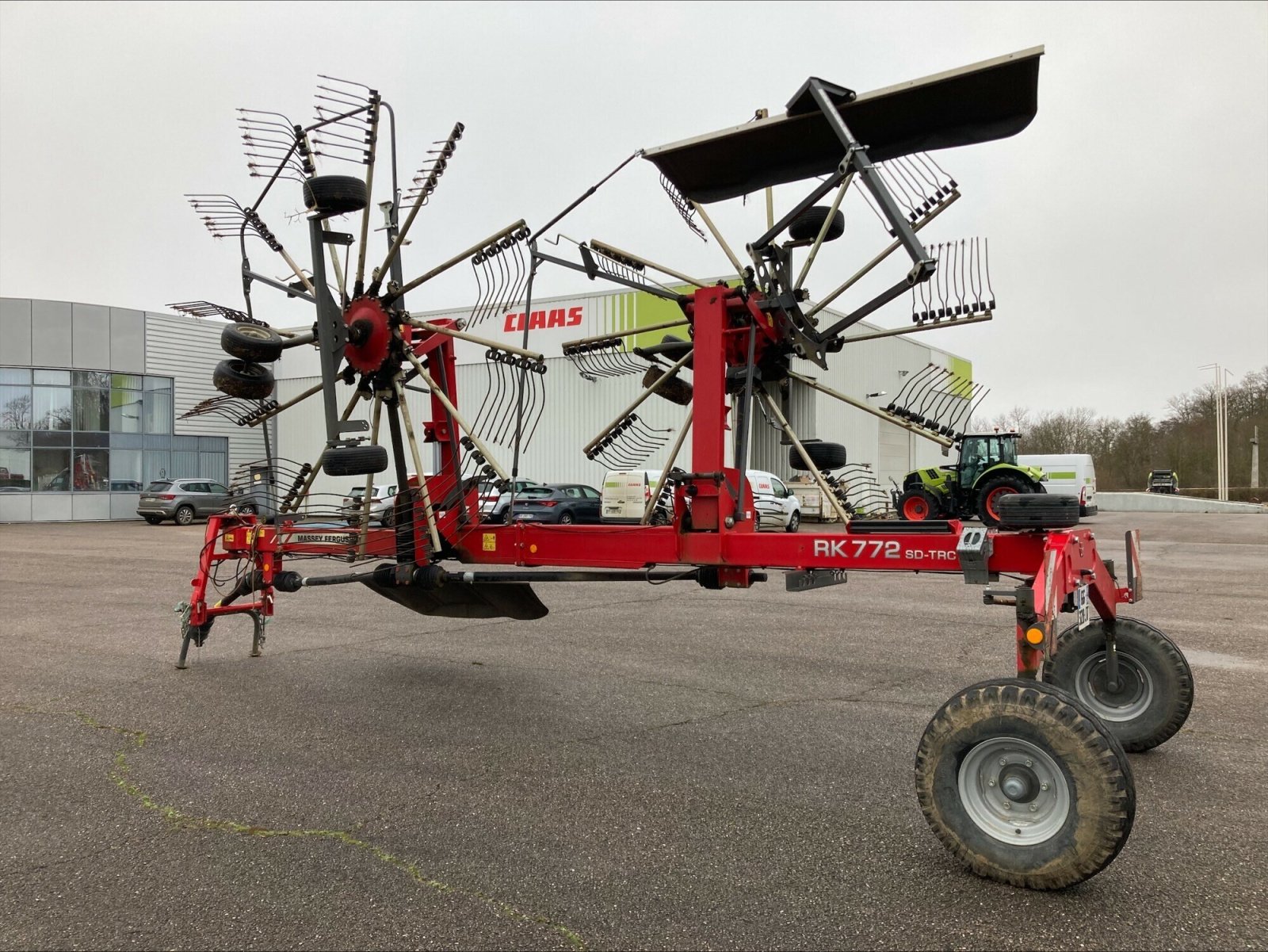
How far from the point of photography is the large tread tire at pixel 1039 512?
381 centimetres

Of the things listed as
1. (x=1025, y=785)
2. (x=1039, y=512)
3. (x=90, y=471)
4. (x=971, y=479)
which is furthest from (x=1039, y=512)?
(x=90, y=471)

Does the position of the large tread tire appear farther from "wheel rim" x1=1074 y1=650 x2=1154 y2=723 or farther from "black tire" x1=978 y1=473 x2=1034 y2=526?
"black tire" x1=978 y1=473 x2=1034 y2=526

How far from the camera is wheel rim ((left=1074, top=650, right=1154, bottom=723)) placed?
4906 mm

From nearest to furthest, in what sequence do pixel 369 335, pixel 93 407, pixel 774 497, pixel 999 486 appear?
pixel 369 335, pixel 774 497, pixel 999 486, pixel 93 407

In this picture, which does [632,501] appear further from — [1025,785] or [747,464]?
[1025,785]

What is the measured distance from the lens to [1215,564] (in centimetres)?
1594

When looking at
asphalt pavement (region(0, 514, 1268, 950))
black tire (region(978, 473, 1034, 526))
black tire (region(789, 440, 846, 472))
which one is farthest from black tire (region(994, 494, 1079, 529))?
black tire (region(978, 473, 1034, 526))

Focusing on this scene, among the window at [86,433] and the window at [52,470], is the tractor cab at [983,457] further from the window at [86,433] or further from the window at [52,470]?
the window at [52,470]

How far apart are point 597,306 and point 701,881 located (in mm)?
28146

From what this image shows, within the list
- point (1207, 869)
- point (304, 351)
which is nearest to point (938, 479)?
point (1207, 869)

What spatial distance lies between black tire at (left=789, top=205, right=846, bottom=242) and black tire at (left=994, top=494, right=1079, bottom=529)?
6.36 ft

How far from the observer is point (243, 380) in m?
5.64

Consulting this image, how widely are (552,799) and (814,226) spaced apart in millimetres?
3389

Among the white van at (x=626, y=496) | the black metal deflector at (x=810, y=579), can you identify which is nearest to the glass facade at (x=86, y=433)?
the white van at (x=626, y=496)
